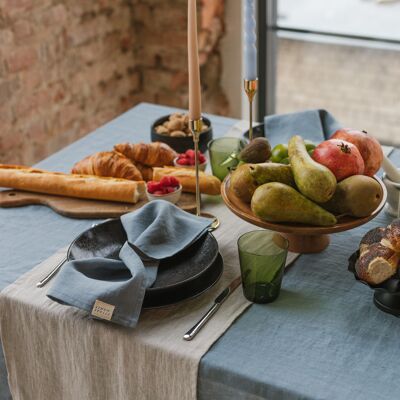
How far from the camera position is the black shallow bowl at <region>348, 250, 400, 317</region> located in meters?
1.18

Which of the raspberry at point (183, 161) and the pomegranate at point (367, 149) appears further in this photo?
the raspberry at point (183, 161)

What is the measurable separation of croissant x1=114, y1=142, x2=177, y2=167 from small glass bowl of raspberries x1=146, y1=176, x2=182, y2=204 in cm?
14

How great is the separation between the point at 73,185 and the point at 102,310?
0.52m

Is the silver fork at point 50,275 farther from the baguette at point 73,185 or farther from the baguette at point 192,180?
the baguette at point 192,180

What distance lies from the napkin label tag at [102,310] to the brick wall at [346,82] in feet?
7.60

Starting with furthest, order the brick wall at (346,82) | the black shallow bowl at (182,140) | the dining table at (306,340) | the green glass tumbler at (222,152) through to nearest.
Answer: the brick wall at (346,82), the black shallow bowl at (182,140), the green glass tumbler at (222,152), the dining table at (306,340)

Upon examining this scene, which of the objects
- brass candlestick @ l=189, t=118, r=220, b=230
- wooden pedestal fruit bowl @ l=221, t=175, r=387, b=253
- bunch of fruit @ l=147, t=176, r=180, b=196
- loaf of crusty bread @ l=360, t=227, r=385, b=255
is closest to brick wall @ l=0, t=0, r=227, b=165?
bunch of fruit @ l=147, t=176, r=180, b=196

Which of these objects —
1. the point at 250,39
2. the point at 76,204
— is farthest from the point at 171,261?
the point at 250,39

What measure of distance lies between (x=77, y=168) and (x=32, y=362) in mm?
576

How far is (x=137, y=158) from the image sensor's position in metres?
1.74

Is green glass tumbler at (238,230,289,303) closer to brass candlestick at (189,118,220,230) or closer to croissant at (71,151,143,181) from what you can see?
brass candlestick at (189,118,220,230)

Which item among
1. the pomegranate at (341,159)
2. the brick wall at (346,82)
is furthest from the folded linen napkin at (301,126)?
the brick wall at (346,82)

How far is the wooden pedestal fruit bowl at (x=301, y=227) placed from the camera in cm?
128

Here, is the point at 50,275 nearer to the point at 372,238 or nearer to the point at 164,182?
the point at 164,182
